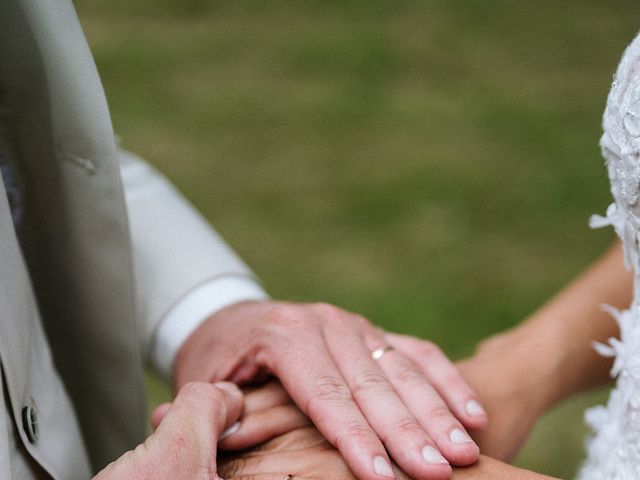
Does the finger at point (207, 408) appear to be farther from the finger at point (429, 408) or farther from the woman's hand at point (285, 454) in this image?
the finger at point (429, 408)

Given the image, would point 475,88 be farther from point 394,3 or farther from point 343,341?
point 343,341

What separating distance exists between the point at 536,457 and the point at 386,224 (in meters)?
1.26

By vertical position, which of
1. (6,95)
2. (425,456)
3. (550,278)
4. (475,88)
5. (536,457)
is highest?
(6,95)

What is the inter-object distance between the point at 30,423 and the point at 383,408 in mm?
411

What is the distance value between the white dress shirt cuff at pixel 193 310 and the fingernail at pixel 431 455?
0.51 meters

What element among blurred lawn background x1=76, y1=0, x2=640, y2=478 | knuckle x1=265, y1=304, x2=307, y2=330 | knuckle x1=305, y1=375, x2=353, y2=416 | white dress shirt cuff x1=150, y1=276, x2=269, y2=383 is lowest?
blurred lawn background x1=76, y1=0, x2=640, y2=478

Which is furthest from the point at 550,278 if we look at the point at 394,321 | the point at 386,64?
the point at 386,64

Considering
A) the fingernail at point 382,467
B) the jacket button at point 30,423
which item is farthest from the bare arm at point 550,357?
the jacket button at point 30,423

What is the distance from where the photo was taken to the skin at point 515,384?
39.4 inches

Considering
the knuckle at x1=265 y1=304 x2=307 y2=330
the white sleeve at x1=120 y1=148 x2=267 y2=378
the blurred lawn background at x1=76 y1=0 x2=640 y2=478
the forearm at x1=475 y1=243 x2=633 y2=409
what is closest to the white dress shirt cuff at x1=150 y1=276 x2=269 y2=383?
the white sleeve at x1=120 y1=148 x2=267 y2=378

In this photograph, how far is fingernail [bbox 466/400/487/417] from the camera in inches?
43.0

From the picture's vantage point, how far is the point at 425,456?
3.07 feet

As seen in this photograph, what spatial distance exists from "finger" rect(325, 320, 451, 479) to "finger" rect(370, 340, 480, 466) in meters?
0.02

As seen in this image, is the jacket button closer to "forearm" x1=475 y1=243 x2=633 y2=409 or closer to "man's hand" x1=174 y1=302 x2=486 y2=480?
"man's hand" x1=174 y1=302 x2=486 y2=480
